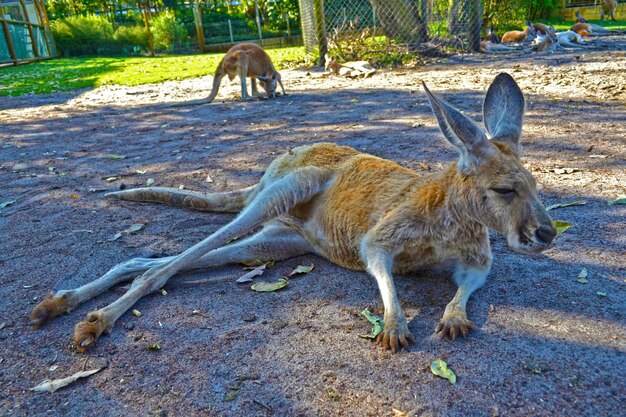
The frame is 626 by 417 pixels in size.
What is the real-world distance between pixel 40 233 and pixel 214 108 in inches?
171

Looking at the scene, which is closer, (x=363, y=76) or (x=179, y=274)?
(x=179, y=274)

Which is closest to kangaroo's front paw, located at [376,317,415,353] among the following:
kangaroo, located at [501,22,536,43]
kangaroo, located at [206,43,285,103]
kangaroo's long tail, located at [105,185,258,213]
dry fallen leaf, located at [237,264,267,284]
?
dry fallen leaf, located at [237,264,267,284]

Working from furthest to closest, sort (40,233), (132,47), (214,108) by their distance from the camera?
(132,47)
(214,108)
(40,233)

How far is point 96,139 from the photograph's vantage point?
17.6 ft

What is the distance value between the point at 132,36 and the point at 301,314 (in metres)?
20.5

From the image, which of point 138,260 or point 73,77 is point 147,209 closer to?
point 138,260

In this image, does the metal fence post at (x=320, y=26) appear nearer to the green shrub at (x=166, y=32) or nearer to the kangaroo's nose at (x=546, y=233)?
the kangaroo's nose at (x=546, y=233)

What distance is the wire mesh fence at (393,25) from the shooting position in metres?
9.40

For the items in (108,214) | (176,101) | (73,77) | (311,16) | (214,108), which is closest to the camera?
(108,214)

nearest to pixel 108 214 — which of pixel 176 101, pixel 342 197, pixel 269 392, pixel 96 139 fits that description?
pixel 342 197

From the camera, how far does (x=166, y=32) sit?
62.4 ft

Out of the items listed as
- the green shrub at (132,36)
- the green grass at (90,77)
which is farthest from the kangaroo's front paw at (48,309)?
the green shrub at (132,36)

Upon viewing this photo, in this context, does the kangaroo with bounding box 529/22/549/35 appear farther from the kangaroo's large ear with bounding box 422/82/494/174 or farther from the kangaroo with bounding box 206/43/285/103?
the kangaroo's large ear with bounding box 422/82/494/174

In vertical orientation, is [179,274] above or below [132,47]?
below
